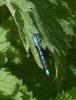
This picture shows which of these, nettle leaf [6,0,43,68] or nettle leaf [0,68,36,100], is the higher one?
nettle leaf [6,0,43,68]

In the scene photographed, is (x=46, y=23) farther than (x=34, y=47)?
Yes

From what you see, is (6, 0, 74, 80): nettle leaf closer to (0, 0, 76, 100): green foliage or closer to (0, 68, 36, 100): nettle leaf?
(0, 0, 76, 100): green foliage

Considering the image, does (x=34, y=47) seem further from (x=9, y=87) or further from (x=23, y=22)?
(x=9, y=87)

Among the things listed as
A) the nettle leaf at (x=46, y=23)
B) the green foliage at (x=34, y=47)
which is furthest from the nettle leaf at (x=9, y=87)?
the nettle leaf at (x=46, y=23)

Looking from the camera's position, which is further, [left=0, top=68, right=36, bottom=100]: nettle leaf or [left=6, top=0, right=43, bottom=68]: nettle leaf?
[left=0, top=68, right=36, bottom=100]: nettle leaf

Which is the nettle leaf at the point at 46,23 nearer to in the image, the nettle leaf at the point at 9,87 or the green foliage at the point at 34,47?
the green foliage at the point at 34,47

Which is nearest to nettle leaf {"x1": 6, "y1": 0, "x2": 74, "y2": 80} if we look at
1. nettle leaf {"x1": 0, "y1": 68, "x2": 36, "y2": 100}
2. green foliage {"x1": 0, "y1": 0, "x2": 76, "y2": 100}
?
green foliage {"x1": 0, "y1": 0, "x2": 76, "y2": 100}

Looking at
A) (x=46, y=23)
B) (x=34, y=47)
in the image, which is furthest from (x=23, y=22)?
(x=46, y=23)

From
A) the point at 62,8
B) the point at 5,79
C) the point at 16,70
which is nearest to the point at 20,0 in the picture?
the point at 5,79

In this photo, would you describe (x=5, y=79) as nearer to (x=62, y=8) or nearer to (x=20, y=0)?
(x=20, y=0)
